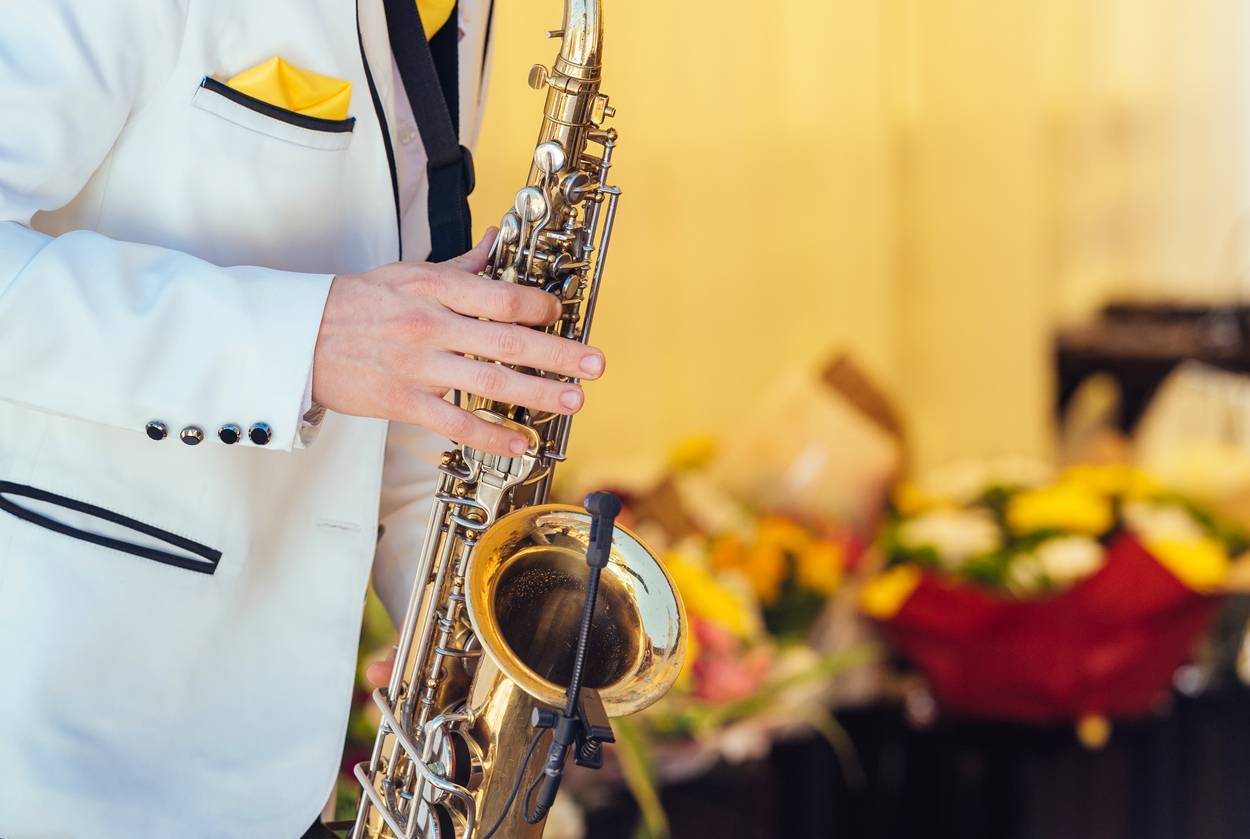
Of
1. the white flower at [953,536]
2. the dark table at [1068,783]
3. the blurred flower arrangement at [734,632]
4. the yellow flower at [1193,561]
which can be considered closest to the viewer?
the blurred flower arrangement at [734,632]

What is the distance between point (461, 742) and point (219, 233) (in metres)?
0.67

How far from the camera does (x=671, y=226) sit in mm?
5168

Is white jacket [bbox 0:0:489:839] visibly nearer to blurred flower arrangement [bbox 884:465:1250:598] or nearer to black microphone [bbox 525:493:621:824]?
black microphone [bbox 525:493:621:824]

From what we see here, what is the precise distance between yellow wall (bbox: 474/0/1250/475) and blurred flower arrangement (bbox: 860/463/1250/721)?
5.26ft

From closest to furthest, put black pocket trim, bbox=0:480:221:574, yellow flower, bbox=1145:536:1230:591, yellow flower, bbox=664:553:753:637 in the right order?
black pocket trim, bbox=0:480:221:574
yellow flower, bbox=664:553:753:637
yellow flower, bbox=1145:536:1230:591

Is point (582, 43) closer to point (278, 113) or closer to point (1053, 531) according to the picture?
point (278, 113)

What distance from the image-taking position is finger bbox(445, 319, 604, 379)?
4.38 feet

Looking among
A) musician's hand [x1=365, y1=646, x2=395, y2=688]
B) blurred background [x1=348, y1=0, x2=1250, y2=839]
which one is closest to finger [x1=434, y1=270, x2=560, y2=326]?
musician's hand [x1=365, y1=646, x2=395, y2=688]

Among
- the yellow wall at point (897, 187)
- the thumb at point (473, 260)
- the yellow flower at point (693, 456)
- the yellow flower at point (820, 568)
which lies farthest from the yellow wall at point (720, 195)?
the thumb at point (473, 260)

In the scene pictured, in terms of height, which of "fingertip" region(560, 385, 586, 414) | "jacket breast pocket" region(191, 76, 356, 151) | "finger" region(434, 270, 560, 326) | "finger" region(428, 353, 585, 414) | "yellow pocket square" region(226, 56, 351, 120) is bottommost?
"fingertip" region(560, 385, 586, 414)

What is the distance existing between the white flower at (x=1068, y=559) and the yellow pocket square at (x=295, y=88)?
8.28 feet

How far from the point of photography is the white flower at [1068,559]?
3.47 meters

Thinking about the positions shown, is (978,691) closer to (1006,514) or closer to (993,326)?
(1006,514)

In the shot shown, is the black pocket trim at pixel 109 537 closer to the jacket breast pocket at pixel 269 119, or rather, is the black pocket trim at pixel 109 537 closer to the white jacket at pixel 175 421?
the white jacket at pixel 175 421
